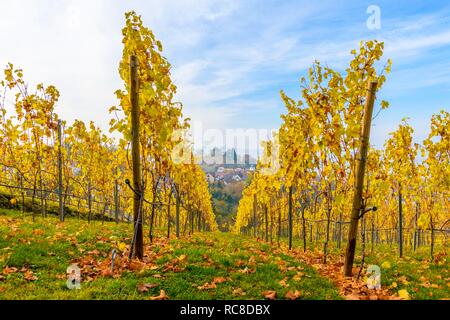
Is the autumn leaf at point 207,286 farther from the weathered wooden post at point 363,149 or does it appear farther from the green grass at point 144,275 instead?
the weathered wooden post at point 363,149

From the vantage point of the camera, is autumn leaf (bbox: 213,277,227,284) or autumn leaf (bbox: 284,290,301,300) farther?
autumn leaf (bbox: 213,277,227,284)

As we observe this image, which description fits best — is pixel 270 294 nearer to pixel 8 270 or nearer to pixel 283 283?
pixel 283 283

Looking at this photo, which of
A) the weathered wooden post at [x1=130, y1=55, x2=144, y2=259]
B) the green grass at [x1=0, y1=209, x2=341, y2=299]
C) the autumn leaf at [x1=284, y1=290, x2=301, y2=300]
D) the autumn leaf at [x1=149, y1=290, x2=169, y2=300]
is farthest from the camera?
the weathered wooden post at [x1=130, y1=55, x2=144, y2=259]

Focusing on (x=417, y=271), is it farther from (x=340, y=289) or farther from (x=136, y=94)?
(x=136, y=94)

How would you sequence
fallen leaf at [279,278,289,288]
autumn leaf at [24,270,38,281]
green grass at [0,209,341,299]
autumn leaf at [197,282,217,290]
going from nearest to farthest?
1. green grass at [0,209,341,299]
2. autumn leaf at [197,282,217,290]
3. autumn leaf at [24,270,38,281]
4. fallen leaf at [279,278,289,288]

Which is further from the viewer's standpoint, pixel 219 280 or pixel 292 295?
pixel 219 280

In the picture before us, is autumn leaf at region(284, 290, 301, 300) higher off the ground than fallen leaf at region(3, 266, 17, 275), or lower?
lower

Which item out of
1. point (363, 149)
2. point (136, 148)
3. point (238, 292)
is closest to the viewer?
point (238, 292)

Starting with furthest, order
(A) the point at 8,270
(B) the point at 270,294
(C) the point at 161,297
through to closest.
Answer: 1. (A) the point at 8,270
2. (B) the point at 270,294
3. (C) the point at 161,297

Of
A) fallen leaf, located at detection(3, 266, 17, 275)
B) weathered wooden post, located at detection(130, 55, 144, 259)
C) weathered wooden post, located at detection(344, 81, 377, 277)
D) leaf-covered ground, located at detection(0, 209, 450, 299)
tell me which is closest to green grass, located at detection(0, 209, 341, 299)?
leaf-covered ground, located at detection(0, 209, 450, 299)

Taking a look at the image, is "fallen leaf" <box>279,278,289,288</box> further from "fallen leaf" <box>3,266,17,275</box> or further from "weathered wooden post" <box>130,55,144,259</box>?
"fallen leaf" <box>3,266,17,275</box>

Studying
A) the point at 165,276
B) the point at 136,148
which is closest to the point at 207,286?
the point at 165,276
